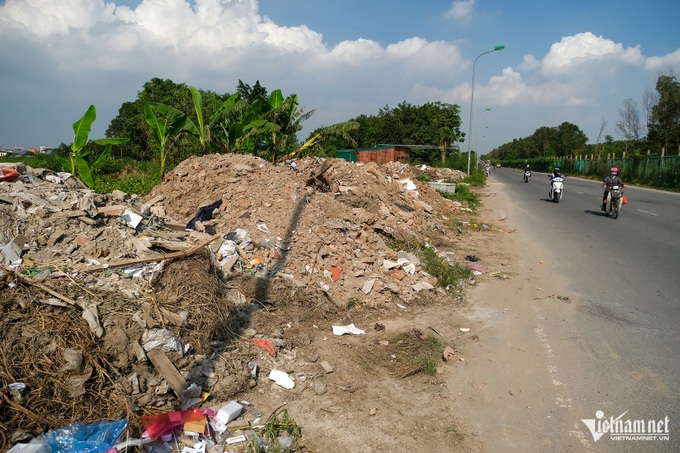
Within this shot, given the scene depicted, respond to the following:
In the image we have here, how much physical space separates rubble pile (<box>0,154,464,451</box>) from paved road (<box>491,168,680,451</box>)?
202 cm

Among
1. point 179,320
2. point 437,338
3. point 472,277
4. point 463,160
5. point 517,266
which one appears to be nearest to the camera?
point 179,320

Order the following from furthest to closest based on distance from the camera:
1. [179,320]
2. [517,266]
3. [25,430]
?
[517,266], [179,320], [25,430]

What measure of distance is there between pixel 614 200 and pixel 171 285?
511 inches

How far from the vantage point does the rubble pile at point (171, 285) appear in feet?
11.0

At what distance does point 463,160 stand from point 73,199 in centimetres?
3431

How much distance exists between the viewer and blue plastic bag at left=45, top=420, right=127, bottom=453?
9.35 feet

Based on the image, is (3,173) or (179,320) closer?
(179,320)

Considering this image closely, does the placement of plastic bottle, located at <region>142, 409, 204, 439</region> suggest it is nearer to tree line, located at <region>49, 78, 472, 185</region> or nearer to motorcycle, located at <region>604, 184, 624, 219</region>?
tree line, located at <region>49, 78, 472, 185</region>

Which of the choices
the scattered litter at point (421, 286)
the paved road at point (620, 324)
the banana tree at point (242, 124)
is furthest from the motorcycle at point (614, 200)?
the banana tree at point (242, 124)

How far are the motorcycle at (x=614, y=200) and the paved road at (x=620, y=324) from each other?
149 centimetres

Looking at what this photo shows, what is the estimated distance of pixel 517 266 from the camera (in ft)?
26.5

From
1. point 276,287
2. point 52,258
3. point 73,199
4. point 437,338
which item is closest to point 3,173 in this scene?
point 73,199

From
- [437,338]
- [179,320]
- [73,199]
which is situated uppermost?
[73,199]

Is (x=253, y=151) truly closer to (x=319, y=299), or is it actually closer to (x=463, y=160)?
(x=319, y=299)
